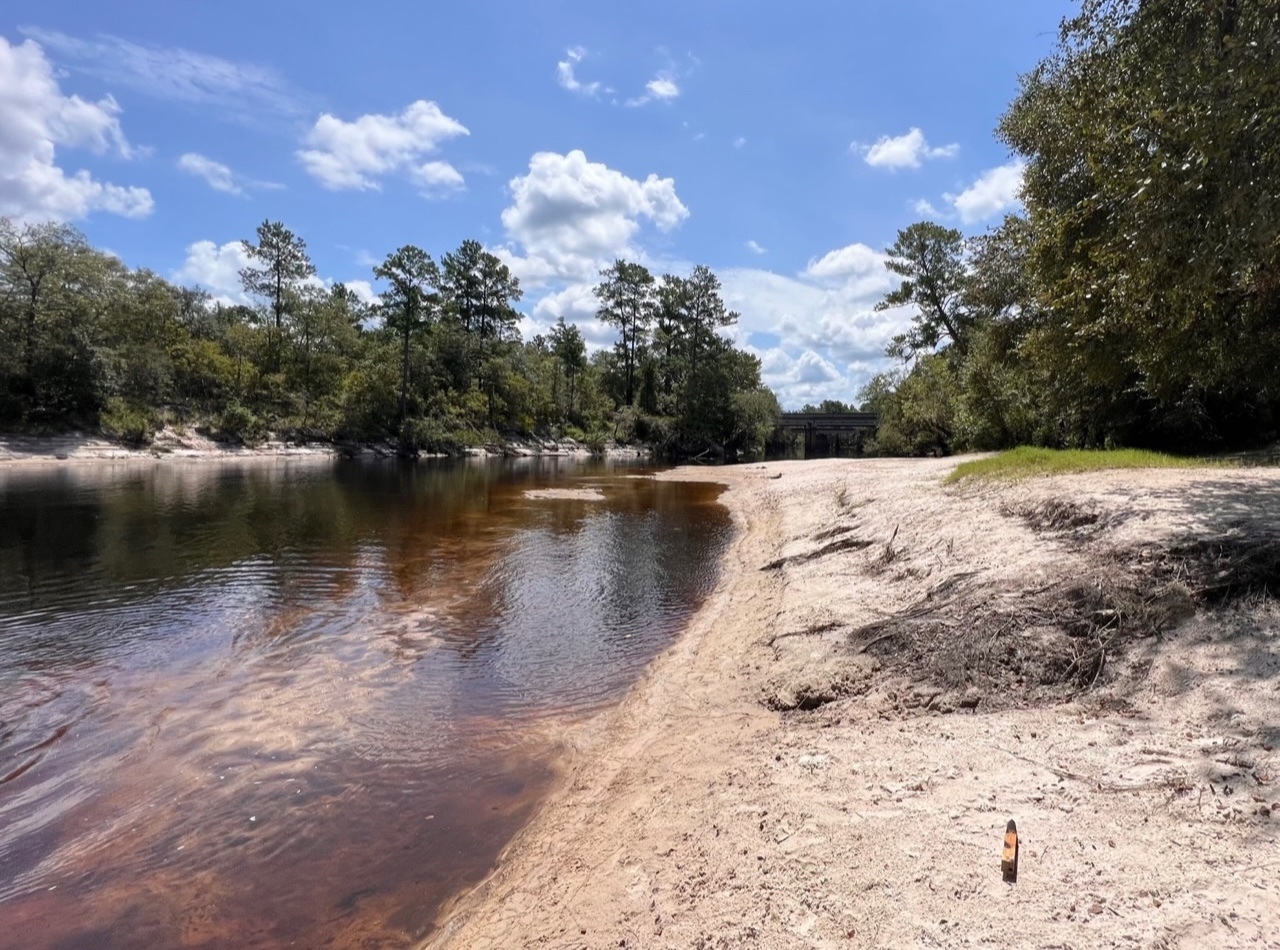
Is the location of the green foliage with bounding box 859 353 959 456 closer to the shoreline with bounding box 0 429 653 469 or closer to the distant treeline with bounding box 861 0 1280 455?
the distant treeline with bounding box 861 0 1280 455

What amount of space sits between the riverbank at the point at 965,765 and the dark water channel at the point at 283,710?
2.96 feet

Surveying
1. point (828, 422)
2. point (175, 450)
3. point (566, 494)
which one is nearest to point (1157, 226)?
point (566, 494)

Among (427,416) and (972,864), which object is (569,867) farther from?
(427,416)

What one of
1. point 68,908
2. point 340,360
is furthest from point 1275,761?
point 340,360

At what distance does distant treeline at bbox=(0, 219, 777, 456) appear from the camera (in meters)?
46.2

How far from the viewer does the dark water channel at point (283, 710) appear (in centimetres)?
470

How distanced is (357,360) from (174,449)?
27116 mm

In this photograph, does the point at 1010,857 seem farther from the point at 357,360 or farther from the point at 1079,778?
the point at 357,360

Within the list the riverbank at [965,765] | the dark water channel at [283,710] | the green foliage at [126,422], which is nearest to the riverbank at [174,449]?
the green foliage at [126,422]

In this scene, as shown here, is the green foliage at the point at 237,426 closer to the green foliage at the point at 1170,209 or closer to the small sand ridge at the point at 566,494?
the small sand ridge at the point at 566,494

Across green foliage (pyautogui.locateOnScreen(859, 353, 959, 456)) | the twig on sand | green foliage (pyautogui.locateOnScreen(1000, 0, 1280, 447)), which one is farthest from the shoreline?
green foliage (pyautogui.locateOnScreen(1000, 0, 1280, 447))

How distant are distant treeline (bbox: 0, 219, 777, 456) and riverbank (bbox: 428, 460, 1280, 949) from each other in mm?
55469

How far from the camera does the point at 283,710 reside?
7.55m

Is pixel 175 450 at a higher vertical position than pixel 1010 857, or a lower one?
higher
